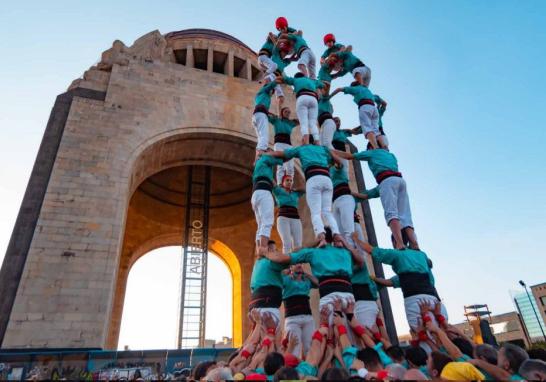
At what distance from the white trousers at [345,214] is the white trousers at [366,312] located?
4.98ft

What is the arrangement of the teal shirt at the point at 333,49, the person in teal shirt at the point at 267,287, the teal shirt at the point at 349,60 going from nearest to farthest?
the person in teal shirt at the point at 267,287 → the teal shirt at the point at 349,60 → the teal shirt at the point at 333,49

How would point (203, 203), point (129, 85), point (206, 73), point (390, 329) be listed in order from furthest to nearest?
point (203, 203) → point (206, 73) → point (129, 85) → point (390, 329)

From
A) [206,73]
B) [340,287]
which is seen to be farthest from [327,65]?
[340,287]

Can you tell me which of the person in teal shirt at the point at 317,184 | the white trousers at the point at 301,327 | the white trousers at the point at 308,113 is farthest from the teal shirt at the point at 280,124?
the white trousers at the point at 301,327

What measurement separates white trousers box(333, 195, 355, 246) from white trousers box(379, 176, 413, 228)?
83 cm

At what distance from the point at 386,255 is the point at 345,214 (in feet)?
6.48

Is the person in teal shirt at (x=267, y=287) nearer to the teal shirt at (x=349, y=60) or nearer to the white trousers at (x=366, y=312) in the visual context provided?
the white trousers at (x=366, y=312)

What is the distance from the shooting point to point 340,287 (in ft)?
19.5

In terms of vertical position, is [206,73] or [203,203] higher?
[206,73]

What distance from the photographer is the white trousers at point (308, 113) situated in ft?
30.8

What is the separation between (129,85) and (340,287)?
1341 centimetres

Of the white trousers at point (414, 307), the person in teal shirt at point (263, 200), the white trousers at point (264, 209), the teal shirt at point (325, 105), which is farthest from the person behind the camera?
the teal shirt at point (325, 105)

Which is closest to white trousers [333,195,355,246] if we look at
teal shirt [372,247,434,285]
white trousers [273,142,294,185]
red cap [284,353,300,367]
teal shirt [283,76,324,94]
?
teal shirt [372,247,434,285]

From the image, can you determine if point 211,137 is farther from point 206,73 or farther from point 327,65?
point 327,65
